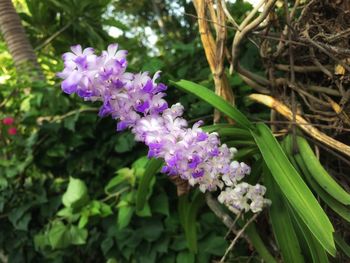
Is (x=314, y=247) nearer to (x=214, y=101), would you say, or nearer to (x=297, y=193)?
(x=297, y=193)

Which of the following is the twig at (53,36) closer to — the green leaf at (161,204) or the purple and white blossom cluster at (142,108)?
the green leaf at (161,204)

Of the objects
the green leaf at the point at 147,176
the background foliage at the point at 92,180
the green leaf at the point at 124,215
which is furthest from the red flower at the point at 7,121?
the green leaf at the point at 147,176

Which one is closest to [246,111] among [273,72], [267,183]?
[273,72]

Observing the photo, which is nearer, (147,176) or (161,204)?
(147,176)

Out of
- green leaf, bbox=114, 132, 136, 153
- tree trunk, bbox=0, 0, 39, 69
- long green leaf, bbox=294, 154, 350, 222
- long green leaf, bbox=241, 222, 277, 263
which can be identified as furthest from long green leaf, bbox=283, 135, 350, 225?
tree trunk, bbox=0, 0, 39, 69

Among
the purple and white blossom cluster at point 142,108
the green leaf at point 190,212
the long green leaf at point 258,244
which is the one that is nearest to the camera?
the purple and white blossom cluster at point 142,108

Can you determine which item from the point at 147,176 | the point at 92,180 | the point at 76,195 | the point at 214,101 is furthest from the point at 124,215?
the point at 214,101

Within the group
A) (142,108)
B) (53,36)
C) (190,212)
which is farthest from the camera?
(53,36)
